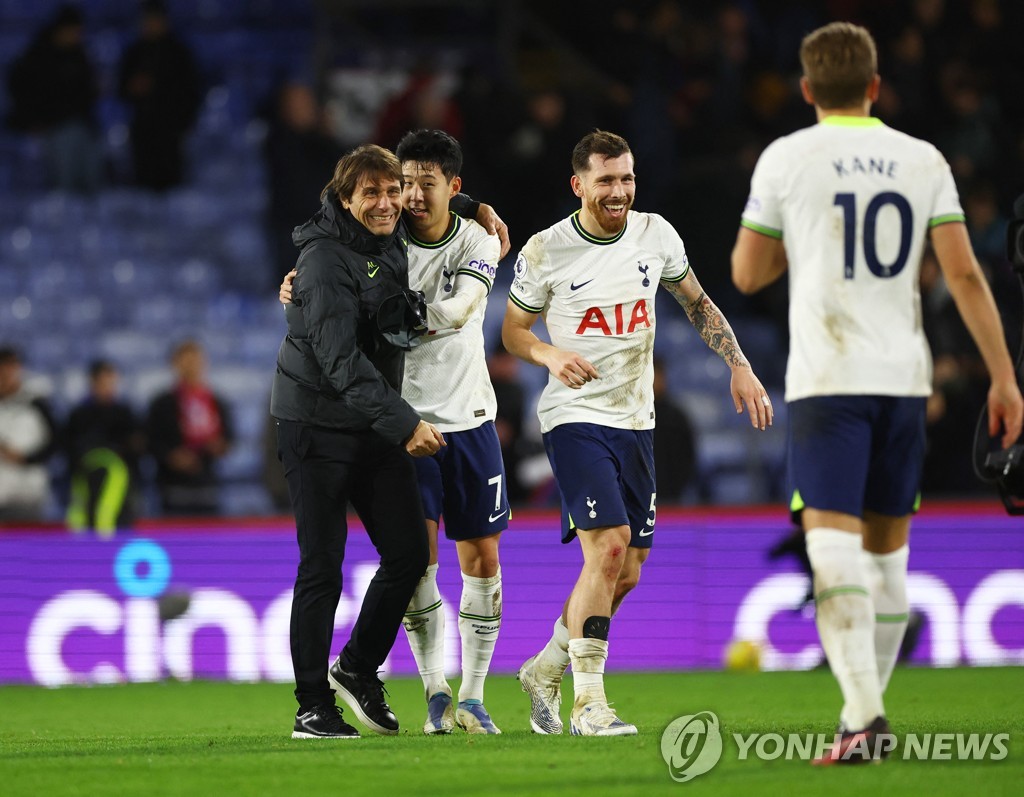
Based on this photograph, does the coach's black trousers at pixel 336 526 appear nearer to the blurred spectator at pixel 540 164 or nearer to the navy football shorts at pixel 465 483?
the navy football shorts at pixel 465 483

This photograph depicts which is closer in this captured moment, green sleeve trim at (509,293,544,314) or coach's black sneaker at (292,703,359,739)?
coach's black sneaker at (292,703,359,739)

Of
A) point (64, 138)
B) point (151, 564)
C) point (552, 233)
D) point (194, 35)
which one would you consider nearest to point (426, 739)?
point (552, 233)

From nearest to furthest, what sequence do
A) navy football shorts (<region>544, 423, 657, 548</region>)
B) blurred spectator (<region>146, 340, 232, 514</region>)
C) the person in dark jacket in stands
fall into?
1. the person in dark jacket in stands
2. navy football shorts (<region>544, 423, 657, 548</region>)
3. blurred spectator (<region>146, 340, 232, 514</region>)

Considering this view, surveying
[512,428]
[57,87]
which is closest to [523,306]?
[512,428]

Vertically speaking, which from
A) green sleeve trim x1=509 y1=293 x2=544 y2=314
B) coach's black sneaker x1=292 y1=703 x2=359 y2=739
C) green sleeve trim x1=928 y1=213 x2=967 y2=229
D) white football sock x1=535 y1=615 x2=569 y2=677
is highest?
green sleeve trim x1=928 y1=213 x2=967 y2=229

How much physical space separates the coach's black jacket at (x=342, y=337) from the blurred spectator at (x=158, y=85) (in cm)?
1065

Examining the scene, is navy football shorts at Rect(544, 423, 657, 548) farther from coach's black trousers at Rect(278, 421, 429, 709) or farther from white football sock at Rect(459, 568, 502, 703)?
coach's black trousers at Rect(278, 421, 429, 709)

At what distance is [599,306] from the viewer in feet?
24.3

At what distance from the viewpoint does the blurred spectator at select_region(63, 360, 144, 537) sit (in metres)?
13.0

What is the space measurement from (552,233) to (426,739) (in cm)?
227

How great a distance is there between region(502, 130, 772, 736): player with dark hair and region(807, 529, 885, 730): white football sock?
5.67 ft

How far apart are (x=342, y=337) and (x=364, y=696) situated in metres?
1.56

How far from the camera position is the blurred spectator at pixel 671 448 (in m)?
13.2

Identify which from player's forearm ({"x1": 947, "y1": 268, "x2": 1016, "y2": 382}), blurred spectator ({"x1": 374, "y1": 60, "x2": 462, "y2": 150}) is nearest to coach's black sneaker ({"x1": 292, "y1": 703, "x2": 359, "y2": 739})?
player's forearm ({"x1": 947, "y1": 268, "x2": 1016, "y2": 382})
